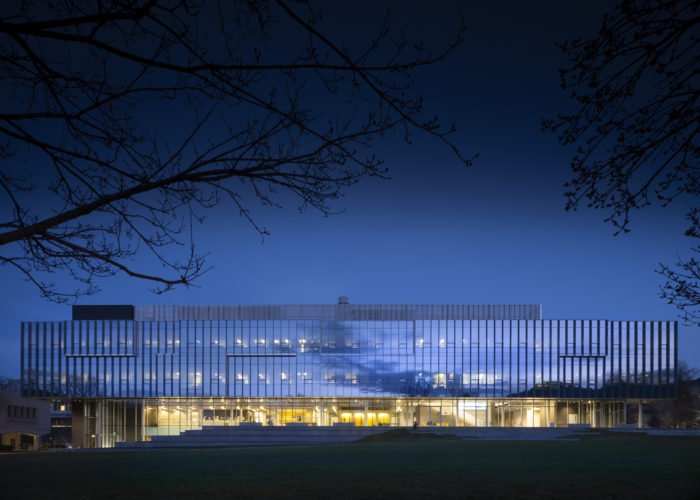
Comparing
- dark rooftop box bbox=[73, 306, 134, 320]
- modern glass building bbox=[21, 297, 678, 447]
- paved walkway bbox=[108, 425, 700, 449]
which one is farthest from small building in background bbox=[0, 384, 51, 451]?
paved walkway bbox=[108, 425, 700, 449]

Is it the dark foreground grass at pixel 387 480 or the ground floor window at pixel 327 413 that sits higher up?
the dark foreground grass at pixel 387 480

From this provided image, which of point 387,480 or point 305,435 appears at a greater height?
point 387,480

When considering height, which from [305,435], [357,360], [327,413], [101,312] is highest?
[101,312]

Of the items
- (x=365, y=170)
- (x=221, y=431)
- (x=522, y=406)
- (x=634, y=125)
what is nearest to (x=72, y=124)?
(x=365, y=170)

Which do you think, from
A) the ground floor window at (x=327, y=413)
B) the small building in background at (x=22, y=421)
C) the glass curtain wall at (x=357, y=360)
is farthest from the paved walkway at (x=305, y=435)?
the small building in background at (x=22, y=421)

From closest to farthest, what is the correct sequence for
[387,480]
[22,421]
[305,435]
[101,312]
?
1. [387,480]
2. [305,435]
3. [101,312]
4. [22,421]

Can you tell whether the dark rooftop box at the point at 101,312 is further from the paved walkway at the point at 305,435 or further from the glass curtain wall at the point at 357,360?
the paved walkway at the point at 305,435

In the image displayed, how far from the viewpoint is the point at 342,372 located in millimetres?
62625

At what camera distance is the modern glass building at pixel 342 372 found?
6206cm

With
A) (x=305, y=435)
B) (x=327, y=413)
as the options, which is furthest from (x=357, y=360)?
(x=305, y=435)

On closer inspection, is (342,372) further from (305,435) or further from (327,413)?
(305,435)

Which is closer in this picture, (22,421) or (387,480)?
(387,480)

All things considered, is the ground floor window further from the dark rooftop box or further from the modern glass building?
the dark rooftop box

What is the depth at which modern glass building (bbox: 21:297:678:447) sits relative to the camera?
62.1 meters
